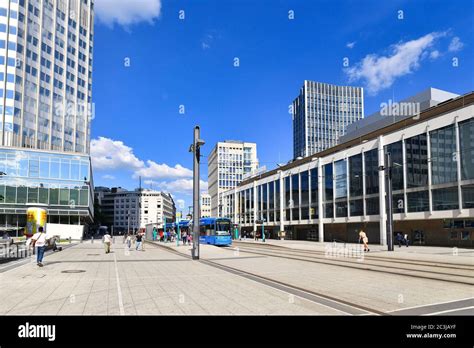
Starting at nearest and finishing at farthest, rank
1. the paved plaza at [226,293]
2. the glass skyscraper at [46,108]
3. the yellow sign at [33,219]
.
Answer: the paved plaza at [226,293], the yellow sign at [33,219], the glass skyscraper at [46,108]

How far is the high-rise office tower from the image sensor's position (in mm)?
152125

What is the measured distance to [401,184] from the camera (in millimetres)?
44500

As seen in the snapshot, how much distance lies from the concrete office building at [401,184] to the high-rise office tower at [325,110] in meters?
87.2

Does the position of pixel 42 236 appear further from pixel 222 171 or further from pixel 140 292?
pixel 222 171

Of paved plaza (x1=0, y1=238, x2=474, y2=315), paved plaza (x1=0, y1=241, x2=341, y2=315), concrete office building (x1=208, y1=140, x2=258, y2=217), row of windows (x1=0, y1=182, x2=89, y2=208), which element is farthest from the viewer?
concrete office building (x1=208, y1=140, x2=258, y2=217)

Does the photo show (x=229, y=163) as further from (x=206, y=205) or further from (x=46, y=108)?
(x=46, y=108)

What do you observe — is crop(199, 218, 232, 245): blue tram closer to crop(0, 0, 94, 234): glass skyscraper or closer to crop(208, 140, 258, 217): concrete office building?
crop(0, 0, 94, 234): glass skyscraper

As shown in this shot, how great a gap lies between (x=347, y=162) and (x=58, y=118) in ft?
207

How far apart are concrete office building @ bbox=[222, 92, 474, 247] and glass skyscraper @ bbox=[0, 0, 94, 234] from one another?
38148 millimetres

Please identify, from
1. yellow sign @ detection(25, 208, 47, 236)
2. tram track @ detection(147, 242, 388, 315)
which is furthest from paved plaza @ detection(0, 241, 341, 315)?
yellow sign @ detection(25, 208, 47, 236)

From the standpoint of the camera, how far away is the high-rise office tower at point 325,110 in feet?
499

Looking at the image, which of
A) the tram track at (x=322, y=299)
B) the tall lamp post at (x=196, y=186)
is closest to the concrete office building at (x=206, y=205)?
the tall lamp post at (x=196, y=186)

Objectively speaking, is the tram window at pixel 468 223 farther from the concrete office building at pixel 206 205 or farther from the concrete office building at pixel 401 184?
the concrete office building at pixel 206 205

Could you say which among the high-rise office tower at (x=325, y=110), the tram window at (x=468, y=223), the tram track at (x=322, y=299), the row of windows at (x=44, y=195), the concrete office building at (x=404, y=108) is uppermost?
the high-rise office tower at (x=325, y=110)
